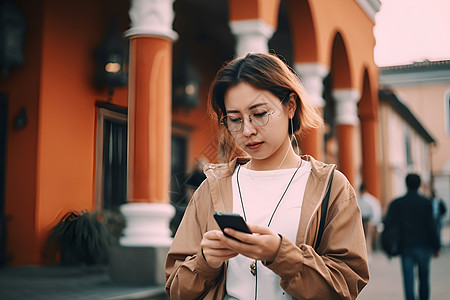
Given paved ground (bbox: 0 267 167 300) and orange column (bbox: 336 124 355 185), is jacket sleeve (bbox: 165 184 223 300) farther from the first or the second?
orange column (bbox: 336 124 355 185)

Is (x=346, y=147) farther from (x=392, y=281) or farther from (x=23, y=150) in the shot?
(x=23, y=150)

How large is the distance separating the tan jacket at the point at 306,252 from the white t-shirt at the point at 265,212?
0.03 meters

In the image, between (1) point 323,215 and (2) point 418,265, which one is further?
(2) point 418,265

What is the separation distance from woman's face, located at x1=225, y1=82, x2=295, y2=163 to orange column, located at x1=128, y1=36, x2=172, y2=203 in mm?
2493

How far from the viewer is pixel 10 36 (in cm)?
502

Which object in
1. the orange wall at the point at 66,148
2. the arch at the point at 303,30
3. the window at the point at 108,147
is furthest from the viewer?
the arch at the point at 303,30

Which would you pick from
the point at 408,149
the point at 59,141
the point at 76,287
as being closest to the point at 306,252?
the point at 59,141

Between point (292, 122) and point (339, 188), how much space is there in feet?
0.90

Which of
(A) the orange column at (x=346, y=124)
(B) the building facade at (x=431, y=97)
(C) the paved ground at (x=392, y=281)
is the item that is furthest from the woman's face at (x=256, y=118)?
(B) the building facade at (x=431, y=97)

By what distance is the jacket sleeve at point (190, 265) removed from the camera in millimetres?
1491

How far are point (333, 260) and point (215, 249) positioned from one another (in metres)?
0.33

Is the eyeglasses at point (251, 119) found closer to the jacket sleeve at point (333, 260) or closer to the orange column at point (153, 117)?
the jacket sleeve at point (333, 260)

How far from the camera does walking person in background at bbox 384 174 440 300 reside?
17.4 feet

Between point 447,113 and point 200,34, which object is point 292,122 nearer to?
point 200,34
